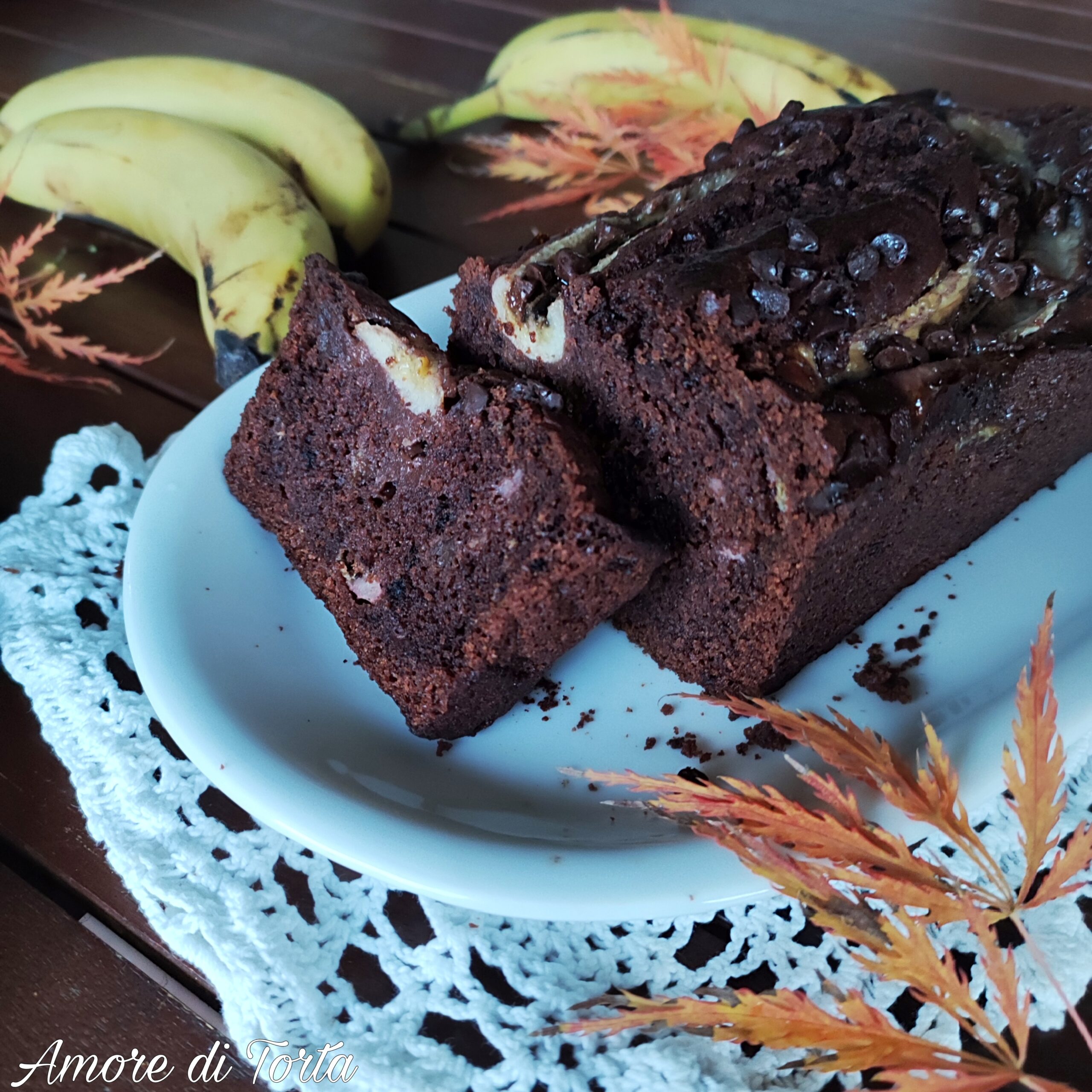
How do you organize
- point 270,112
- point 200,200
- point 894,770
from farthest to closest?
1. point 270,112
2. point 200,200
3. point 894,770

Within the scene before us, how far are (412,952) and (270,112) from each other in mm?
2324

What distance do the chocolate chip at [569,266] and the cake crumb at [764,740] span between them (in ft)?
2.71

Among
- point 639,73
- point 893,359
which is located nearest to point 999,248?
point 893,359

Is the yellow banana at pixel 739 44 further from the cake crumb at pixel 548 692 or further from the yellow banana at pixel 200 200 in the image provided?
the cake crumb at pixel 548 692

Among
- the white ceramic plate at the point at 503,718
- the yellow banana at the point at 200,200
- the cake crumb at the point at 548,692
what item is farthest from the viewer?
the yellow banana at the point at 200,200

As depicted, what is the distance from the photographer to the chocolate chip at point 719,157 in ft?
5.85

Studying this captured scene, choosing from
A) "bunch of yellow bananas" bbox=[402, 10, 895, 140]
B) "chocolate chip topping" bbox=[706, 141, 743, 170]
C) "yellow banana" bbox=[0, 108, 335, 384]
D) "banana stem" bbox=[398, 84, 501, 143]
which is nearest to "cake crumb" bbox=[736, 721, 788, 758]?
"chocolate chip topping" bbox=[706, 141, 743, 170]

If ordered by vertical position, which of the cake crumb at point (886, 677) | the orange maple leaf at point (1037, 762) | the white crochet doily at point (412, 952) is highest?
the orange maple leaf at point (1037, 762)

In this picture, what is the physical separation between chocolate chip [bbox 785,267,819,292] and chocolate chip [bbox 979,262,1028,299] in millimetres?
351

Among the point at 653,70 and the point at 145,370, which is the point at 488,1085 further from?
the point at 653,70

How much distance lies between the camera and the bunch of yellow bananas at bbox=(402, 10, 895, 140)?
2.66 m

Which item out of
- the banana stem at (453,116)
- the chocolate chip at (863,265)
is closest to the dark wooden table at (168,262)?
the banana stem at (453,116)

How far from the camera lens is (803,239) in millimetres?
1512

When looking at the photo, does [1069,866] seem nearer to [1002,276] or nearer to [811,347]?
[811,347]
